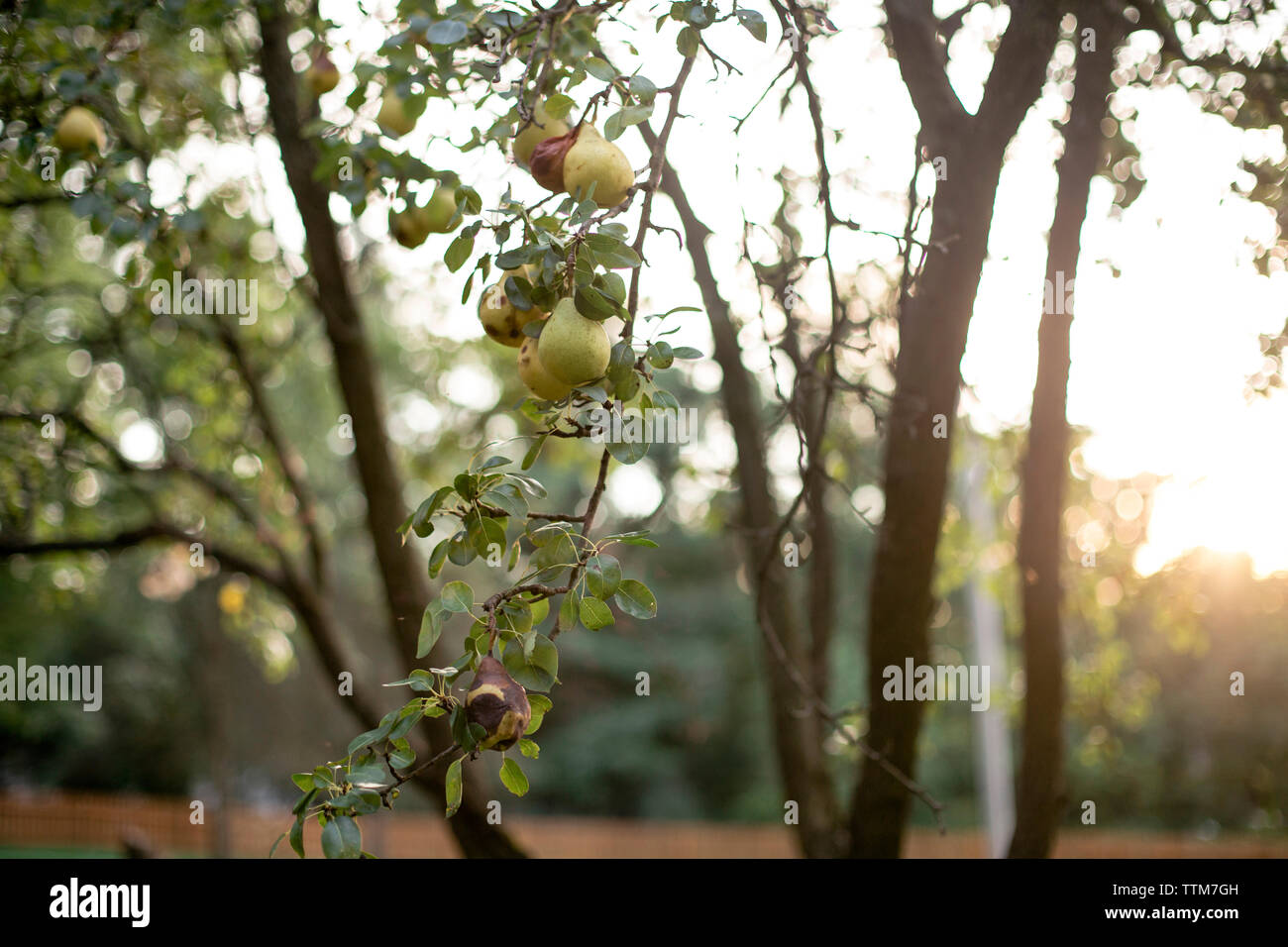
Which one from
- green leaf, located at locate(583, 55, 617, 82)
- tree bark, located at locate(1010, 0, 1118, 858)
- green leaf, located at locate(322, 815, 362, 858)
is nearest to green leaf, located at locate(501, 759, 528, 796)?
green leaf, located at locate(322, 815, 362, 858)

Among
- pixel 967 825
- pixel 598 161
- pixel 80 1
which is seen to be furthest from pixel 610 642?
pixel 598 161

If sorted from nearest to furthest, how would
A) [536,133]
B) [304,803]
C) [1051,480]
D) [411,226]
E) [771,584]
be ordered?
[304,803]
[536,133]
[411,226]
[1051,480]
[771,584]

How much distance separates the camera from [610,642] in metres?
20.1

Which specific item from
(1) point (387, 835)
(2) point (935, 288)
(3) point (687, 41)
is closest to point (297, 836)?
(3) point (687, 41)

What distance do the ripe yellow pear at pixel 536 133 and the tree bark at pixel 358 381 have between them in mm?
2143

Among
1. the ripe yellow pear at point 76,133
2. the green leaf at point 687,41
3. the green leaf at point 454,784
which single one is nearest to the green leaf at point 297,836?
the green leaf at point 454,784

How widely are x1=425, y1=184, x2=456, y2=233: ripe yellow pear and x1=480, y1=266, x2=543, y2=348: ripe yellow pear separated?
62 cm

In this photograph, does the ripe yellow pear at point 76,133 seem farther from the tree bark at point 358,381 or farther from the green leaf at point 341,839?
the green leaf at point 341,839

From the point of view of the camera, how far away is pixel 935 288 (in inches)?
97.0

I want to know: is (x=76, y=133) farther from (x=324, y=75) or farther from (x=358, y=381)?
(x=358, y=381)

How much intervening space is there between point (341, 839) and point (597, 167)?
1126mm

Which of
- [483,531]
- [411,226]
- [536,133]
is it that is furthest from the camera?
[411,226]

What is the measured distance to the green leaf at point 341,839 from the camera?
1.38 meters
